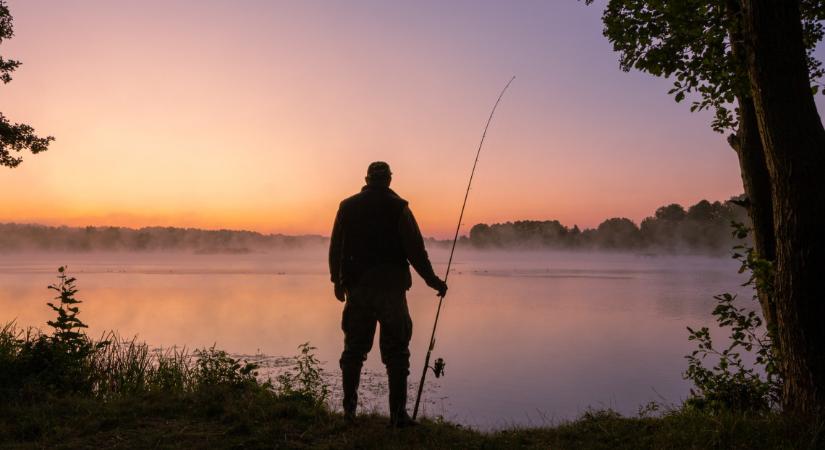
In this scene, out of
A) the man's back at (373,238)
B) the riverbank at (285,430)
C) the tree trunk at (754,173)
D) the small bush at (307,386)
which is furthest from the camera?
the small bush at (307,386)

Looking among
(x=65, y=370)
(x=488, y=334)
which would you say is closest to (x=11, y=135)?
(x=65, y=370)

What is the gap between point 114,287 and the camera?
44.7 metres

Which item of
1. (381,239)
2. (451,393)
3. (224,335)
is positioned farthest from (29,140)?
(224,335)

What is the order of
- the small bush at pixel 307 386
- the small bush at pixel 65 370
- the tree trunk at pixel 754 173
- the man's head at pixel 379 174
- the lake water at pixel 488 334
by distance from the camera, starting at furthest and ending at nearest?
the lake water at pixel 488 334 → the small bush at pixel 307 386 → the small bush at pixel 65 370 → the tree trunk at pixel 754 173 → the man's head at pixel 379 174

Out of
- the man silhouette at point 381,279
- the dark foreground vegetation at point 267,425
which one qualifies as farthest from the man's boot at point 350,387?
the dark foreground vegetation at point 267,425

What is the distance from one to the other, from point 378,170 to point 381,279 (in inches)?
41.5

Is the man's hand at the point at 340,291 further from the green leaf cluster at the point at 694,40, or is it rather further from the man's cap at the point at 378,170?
the green leaf cluster at the point at 694,40

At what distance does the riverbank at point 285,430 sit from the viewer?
189 inches

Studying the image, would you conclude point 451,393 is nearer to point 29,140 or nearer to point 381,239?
point 381,239

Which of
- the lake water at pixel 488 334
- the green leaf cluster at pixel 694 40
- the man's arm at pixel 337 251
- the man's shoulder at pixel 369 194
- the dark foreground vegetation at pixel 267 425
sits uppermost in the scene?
the green leaf cluster at pixel 694 40

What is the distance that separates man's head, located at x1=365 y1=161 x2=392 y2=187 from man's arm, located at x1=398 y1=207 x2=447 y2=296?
0.37 m

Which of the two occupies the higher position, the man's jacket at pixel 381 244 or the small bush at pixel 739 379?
the man's jacket at pixel 381 244

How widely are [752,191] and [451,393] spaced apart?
853cm

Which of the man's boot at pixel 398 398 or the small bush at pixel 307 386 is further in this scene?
the small bush at pixel 307 386
